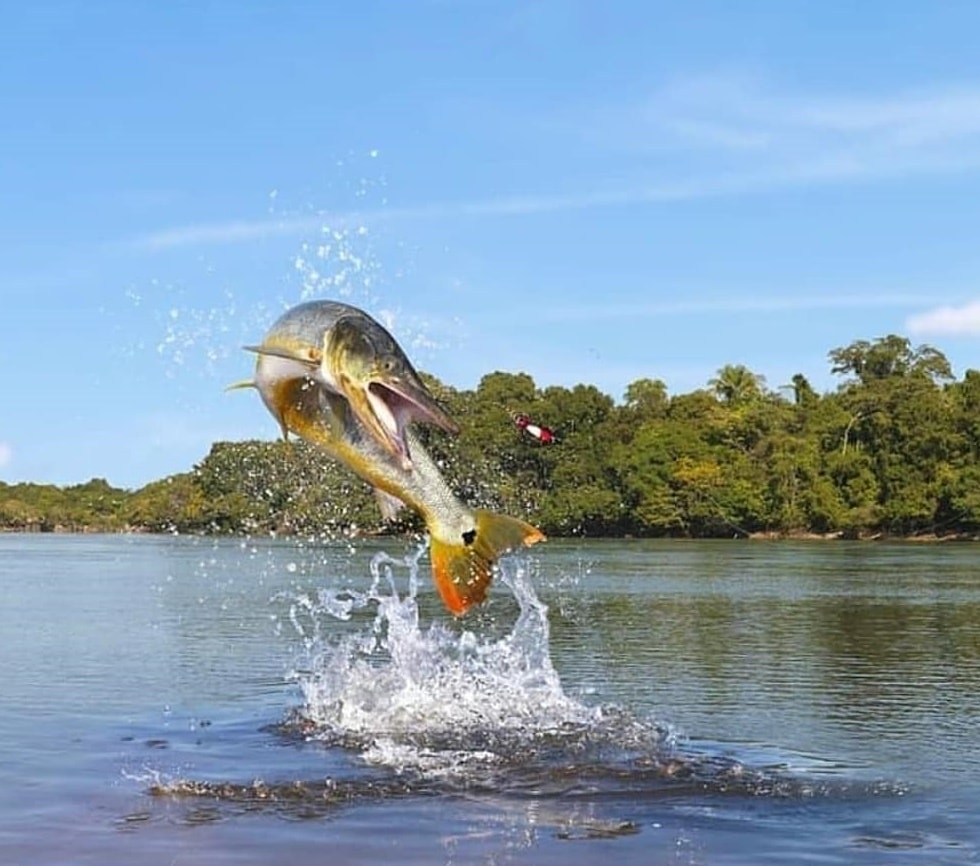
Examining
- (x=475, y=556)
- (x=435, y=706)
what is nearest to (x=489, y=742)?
(x=435, y=706)

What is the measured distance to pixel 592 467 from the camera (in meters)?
140

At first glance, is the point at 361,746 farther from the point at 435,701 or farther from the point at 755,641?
the point at 755,641

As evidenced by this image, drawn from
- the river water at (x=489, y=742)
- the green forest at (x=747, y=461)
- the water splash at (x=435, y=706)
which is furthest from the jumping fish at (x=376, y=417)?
the green forest at (x=747, y=461)

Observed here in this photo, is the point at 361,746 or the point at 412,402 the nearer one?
the point at 412,402

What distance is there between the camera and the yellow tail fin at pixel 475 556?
29.4 ft

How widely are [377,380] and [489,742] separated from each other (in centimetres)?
920

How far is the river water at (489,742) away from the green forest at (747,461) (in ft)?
240

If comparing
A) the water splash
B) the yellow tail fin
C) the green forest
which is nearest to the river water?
the water splash

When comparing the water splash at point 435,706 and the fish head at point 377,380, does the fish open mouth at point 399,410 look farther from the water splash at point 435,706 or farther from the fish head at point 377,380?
the water splash at point 435,706

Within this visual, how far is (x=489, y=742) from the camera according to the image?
640 inches

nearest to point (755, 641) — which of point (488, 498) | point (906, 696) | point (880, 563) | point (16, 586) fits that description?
point (906, 696)

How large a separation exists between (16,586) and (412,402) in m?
48.6

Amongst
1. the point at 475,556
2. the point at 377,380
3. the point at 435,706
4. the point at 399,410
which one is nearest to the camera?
the point at 377,380

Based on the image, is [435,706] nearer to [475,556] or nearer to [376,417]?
[475,556]
